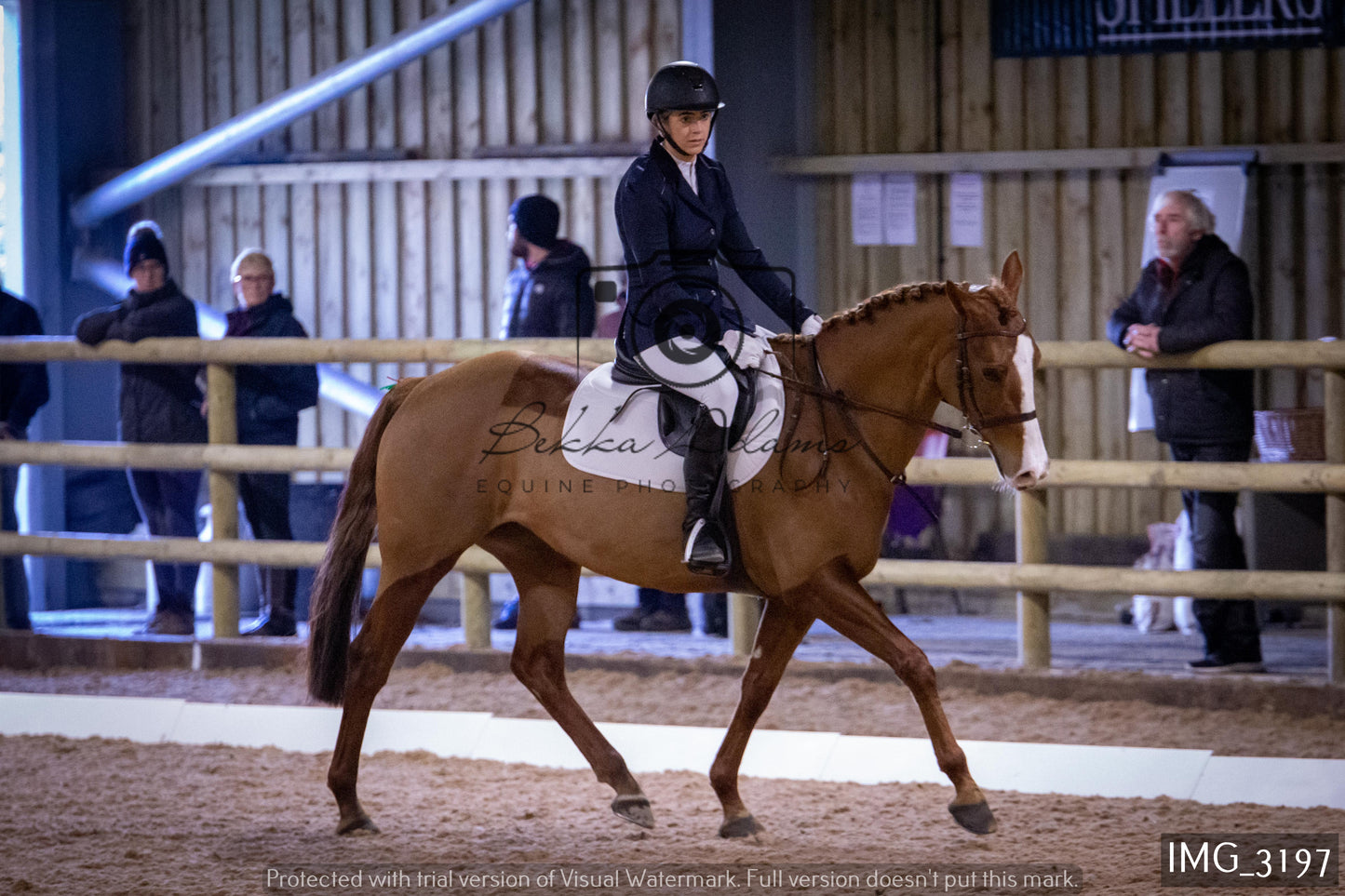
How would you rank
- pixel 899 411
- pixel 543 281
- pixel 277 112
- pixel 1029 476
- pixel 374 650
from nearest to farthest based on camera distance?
pixel 1029 476, pixel 899 411, pixel 374 650, pixel 543 281, pixel 277 112

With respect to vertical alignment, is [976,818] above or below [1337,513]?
below

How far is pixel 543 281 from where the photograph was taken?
263 inches

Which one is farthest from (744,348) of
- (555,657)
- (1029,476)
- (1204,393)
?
(1204,393)

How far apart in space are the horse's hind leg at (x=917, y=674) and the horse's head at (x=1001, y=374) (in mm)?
479

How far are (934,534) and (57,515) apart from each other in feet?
16.4

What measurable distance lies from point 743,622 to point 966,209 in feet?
11.9

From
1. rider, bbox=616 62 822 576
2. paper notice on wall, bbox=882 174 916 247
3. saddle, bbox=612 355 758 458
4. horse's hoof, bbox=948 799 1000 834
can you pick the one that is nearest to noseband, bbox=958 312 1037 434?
rider, bbox=616 62 822 576

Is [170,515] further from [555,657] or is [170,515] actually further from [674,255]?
[674,255]

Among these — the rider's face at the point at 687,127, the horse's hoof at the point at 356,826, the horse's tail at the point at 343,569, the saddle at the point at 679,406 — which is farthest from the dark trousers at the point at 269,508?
the rider's face at the point at 687,127

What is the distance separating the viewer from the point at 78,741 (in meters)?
5.16


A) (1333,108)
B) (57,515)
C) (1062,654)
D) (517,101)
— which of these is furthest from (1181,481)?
(57,515)

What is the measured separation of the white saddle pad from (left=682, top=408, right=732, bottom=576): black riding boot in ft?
0.21

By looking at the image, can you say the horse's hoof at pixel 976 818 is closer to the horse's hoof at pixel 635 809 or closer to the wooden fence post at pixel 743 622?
the horse's hoof at pixel 635 809

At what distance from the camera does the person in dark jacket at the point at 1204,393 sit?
5410mm
